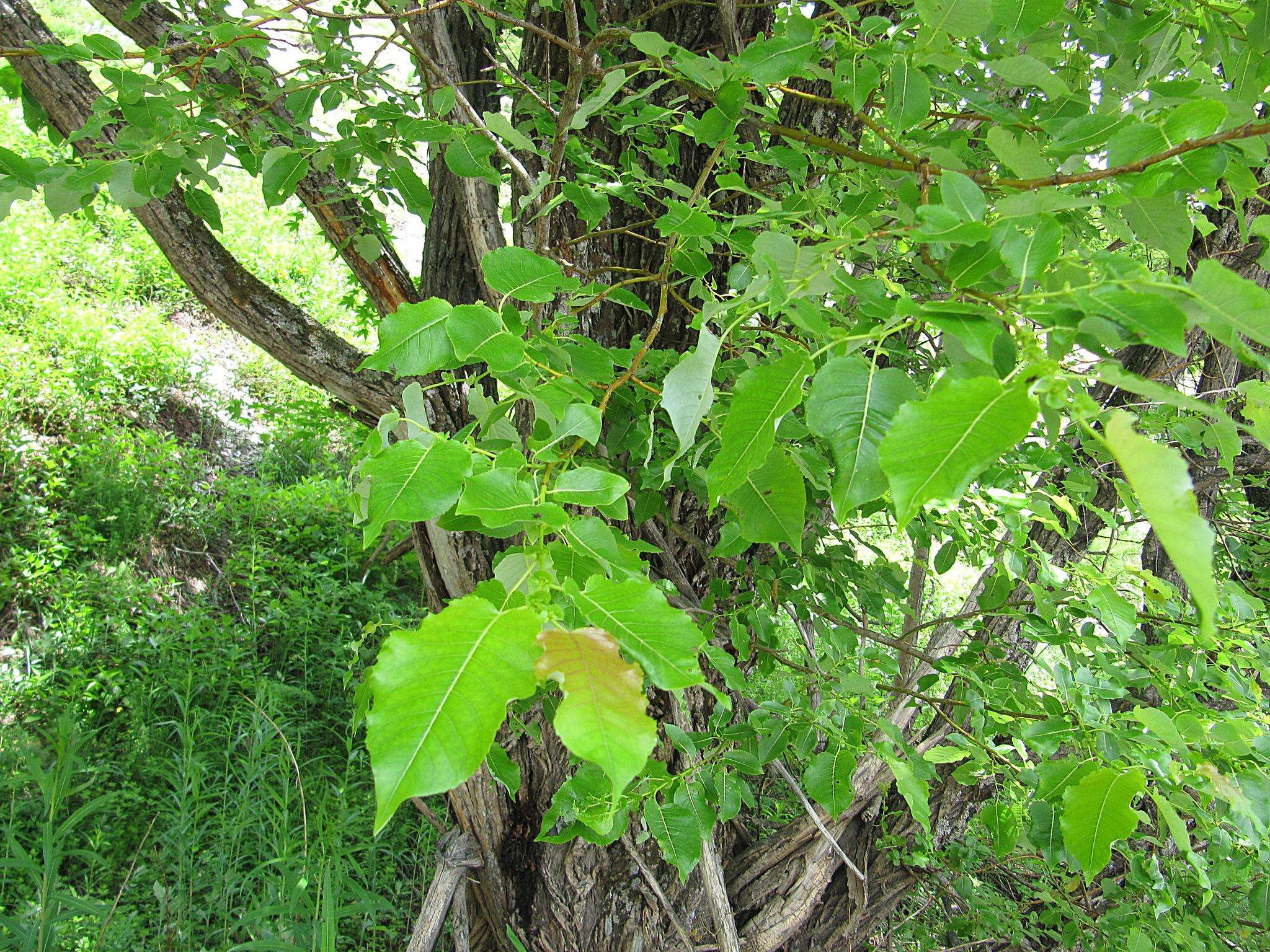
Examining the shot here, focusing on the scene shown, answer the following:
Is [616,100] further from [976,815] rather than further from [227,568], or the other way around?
[227,568]

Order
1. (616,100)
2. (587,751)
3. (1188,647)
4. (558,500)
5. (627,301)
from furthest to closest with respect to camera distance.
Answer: (616,100)
(1188,647)
(627,301)
(558,500)
(587,751)

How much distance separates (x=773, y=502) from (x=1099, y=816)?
15.9 inches

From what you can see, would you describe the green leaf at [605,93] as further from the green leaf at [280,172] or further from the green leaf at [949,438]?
the green leaf at [949,438]

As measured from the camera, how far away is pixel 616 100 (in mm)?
1487

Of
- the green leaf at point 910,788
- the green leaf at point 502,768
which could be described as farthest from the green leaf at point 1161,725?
the green leaf at point 502,768

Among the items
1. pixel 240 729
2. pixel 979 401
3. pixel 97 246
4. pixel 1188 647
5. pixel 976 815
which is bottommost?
pixel 976 815

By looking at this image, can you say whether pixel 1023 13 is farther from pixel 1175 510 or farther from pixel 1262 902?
pixel 1262 902

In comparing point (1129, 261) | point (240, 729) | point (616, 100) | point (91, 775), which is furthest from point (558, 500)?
point (91, 775)

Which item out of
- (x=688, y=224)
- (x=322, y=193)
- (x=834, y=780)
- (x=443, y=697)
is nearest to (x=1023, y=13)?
(x=688, y=224)

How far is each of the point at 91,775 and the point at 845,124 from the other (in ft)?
9.60

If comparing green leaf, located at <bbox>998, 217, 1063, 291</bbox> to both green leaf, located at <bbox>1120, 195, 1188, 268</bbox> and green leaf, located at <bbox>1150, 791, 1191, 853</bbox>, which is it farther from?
green leaf, located at <bbox>1150, 791, 1191, 853</bbox>

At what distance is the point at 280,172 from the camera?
1196 mm

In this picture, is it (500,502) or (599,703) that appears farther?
(500,502)

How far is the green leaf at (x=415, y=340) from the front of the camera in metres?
0.66
